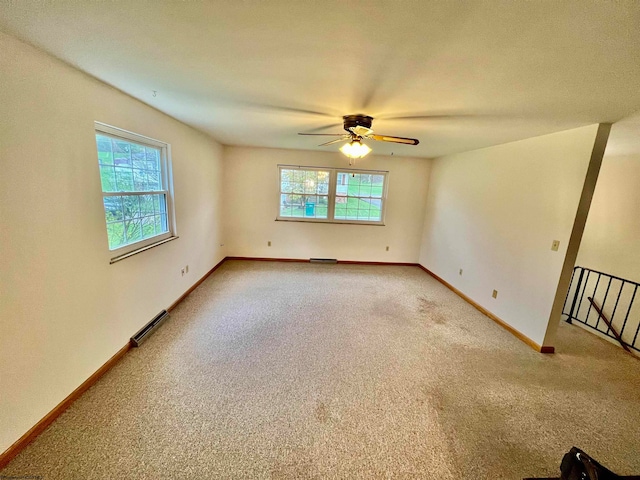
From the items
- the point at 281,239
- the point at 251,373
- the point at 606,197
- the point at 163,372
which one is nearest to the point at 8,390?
the point at 163,372

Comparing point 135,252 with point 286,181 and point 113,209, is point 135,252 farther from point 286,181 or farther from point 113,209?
point 286,181

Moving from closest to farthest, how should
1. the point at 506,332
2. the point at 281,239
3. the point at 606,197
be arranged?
the point at 506,332, the point at 606,197, the point at 281,239

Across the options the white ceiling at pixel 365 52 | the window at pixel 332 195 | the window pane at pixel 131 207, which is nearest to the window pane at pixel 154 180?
the window pane at pixel 131 207

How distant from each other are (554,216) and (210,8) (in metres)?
3.29

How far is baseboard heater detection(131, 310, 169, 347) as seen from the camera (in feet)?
7.72

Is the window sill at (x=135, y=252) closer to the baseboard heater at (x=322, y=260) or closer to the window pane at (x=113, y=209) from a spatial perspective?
the window pane at (x=113, y=209)

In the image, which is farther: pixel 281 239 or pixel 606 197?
pixel 281 239

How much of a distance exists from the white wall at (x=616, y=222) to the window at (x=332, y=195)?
3.29 metres

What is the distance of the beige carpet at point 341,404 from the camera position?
4.65 ft

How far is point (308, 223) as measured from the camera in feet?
16.9

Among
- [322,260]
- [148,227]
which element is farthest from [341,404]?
[322,260]

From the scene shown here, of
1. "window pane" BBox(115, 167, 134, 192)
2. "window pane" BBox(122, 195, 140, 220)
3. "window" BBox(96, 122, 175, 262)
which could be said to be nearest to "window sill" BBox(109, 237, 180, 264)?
"window" BBox(96, 122, 175, 262)

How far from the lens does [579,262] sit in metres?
4.25

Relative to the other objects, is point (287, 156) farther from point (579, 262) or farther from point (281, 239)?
point (579, 262)
